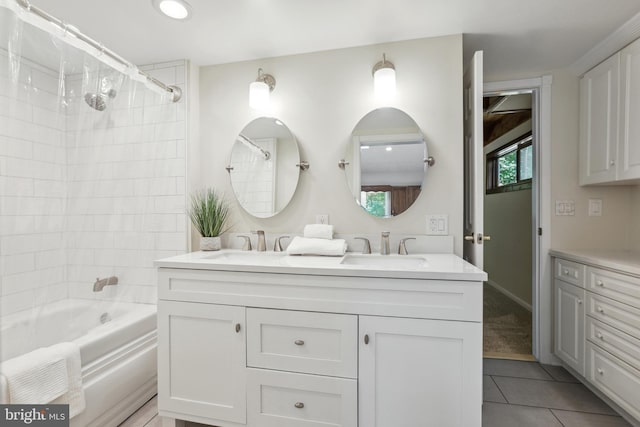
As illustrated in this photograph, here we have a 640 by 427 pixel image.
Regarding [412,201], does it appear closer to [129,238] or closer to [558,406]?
[558,406]

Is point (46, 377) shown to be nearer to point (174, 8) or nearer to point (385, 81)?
point (174, 8)

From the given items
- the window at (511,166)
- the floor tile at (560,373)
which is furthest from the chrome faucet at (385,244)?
the window at (511,166)

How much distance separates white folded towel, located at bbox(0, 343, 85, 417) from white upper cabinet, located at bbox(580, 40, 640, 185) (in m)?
3.15

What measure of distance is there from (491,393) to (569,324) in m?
0.75

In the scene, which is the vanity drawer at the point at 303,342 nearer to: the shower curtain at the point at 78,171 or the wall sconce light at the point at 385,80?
the shower curtain at the point at 78,171

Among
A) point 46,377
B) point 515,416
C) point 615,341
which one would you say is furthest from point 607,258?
point 46,377

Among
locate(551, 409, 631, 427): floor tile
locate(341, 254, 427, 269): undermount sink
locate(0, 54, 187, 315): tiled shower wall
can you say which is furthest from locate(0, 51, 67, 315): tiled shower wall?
locate(551, 409, 631, 427): floor tile

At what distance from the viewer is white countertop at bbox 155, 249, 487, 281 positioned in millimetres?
1326

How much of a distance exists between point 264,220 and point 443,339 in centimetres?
136

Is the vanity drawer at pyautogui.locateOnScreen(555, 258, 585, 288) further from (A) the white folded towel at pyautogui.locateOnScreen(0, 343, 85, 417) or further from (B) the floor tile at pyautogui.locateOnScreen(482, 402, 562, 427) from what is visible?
(A) the white folded towel at pyautogui.locateOnScreen(0, 343, 85, 417)

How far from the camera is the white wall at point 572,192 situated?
225 centimetres

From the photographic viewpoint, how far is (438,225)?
6.29ft

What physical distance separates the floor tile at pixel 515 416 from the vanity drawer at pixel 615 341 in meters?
0.51

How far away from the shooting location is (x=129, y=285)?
2039mm
